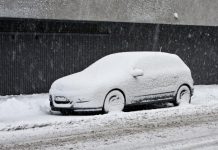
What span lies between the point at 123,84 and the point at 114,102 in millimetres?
583

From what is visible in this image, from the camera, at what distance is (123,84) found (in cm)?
Result: 1380

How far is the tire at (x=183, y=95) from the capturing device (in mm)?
15266

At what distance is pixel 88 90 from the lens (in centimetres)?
1318

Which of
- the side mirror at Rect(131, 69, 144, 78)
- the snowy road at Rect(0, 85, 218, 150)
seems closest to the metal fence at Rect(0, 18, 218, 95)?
the snowy road at Rect(0, 85, 218, 150)

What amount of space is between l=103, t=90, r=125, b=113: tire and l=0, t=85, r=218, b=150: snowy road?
1.64ft

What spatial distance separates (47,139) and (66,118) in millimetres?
2629

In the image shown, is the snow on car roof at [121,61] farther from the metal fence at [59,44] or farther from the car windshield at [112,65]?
the metal fence at [59,44]

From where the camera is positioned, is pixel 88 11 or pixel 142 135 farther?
pixel 88 11

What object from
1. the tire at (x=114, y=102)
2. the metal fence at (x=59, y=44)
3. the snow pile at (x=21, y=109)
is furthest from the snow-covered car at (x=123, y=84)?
the metal fence at (x=59, y=44)

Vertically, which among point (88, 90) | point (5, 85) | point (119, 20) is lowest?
point (5, 85)

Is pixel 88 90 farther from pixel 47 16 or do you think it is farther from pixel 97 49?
pixel 97 49

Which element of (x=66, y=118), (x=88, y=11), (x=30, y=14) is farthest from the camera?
(x=88, y=11)

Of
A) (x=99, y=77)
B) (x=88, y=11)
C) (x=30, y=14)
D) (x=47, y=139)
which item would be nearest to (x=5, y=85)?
(x=30, y=14)

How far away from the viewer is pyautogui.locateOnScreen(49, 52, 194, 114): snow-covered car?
523 inches
